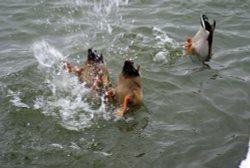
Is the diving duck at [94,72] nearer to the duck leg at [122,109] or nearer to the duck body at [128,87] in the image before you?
the duck body at [128,87]

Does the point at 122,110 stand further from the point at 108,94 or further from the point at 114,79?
the point at 114,79

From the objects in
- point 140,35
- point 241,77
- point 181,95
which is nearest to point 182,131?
point 181,95

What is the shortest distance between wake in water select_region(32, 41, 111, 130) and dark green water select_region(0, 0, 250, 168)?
15 mm

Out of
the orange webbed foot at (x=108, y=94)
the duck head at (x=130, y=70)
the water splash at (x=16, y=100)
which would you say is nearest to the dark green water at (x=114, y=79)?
the water splash at (x=16, y=100)

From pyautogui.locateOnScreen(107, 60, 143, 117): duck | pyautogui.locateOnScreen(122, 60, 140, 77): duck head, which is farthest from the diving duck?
pyautogui.locateOnScreen(122, 60, 140, 77): duck head

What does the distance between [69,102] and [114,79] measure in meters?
0.93

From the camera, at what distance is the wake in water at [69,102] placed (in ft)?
16.5

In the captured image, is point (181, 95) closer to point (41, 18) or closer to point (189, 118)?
point (189, 118)

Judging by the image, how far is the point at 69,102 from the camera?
5.40 meters

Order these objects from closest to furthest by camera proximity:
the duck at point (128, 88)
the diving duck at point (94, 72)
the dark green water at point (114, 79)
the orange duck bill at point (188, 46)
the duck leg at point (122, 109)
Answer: the dark green water at point (114, 79)
the duck leg at point (122, 109)
the duck at point (128, 88)
the diving duck at point (94, 72)
the orange duck bill at point (188, 46)

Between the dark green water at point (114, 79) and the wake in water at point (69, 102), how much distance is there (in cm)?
1

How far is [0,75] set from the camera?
243 inches

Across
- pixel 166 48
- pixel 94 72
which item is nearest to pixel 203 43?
pixel 166 48

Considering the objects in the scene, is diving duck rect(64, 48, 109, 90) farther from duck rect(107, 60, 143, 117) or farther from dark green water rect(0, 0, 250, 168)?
duck rect(107, 60, 143, 117)
